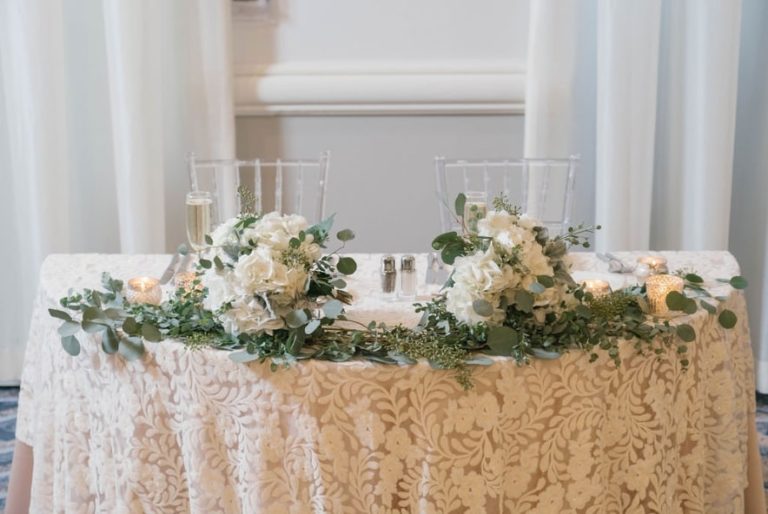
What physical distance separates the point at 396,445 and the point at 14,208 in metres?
2.30

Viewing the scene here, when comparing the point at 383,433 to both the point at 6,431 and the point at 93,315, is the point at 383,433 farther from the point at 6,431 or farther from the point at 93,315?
the point at 6,431

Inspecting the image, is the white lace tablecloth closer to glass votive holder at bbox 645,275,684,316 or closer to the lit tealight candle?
glass votive holder at bbox 645,275,684,316

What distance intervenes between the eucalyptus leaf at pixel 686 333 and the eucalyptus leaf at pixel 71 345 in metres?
1.09

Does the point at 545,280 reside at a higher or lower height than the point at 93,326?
higher

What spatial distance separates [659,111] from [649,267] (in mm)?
1336

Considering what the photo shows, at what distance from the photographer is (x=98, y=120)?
3.72 m

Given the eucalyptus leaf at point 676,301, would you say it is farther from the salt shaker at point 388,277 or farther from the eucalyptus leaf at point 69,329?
the eucalyptus leaf at point 69,329

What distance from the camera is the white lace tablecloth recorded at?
1848 mm

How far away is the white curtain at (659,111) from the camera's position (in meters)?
3.46

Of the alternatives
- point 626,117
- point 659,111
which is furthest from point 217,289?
point 659,111

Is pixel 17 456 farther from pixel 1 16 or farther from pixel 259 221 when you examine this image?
pixel 1 16

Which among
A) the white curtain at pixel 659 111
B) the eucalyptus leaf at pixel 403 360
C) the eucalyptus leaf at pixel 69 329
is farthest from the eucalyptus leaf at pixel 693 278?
the white curtain at pixel 659 111

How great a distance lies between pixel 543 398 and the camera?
188cm

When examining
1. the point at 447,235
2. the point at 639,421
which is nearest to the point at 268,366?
the point at 447,235
